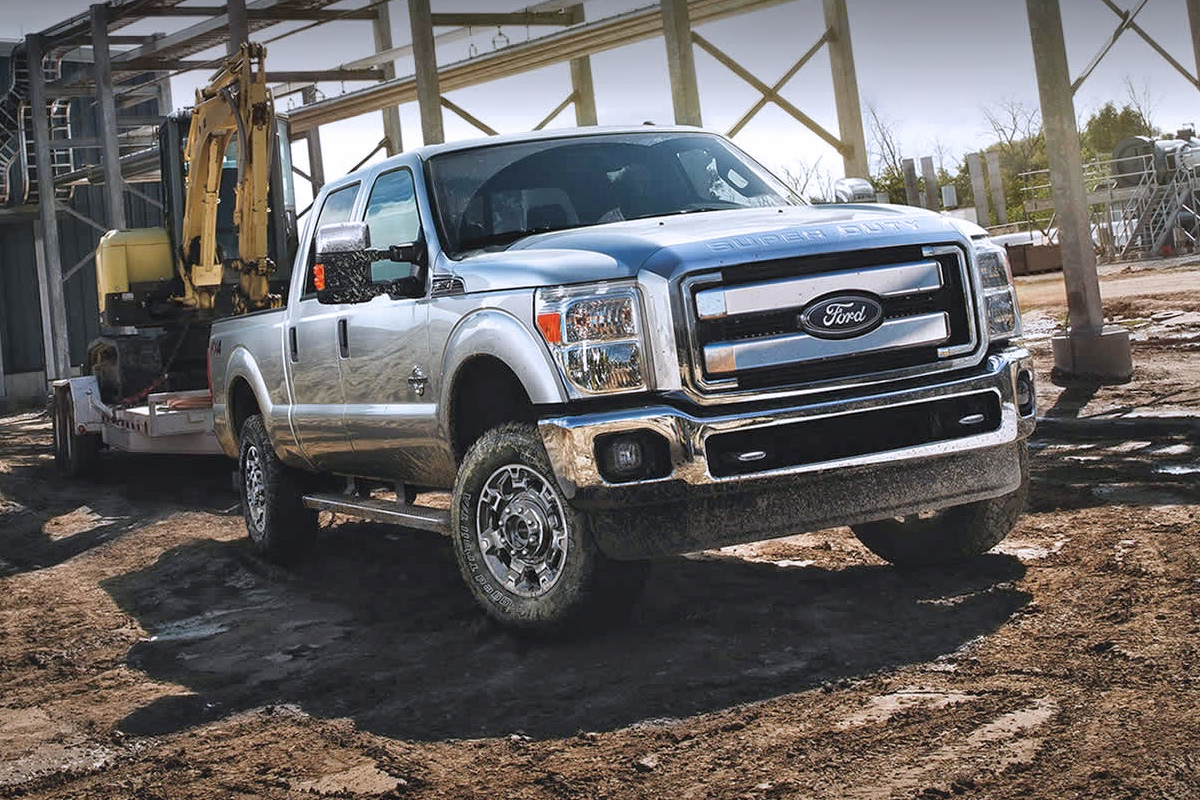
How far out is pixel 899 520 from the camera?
690cm

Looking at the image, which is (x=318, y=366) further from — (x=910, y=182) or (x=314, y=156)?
(x=910, y=182)

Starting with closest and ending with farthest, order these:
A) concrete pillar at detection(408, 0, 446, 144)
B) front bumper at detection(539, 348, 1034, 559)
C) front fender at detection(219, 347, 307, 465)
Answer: front bumper at detection(539, 348, 1034, 559) → front fender at detection(219, 347, 307, 465) → concrete pillar at detection(408, 0, 446, 144)

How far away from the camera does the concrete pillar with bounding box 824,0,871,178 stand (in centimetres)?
1451

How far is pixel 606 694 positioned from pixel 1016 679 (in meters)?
1.36

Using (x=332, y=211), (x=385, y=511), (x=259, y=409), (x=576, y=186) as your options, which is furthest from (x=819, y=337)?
(x=259, y=409)

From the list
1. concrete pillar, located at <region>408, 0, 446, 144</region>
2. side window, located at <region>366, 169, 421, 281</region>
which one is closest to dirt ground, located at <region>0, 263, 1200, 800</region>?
side window, located at <region>366, 169, 421, 281</region>

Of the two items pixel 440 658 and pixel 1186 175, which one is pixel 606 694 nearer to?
pixel 440 658

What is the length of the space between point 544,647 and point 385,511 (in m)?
1.59

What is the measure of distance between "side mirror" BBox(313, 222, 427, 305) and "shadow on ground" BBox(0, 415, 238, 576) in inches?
154

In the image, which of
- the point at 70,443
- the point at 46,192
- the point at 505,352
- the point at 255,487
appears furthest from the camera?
the point at 46,192

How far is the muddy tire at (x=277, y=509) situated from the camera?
8.70 m

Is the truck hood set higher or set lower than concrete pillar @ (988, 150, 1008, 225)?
lower

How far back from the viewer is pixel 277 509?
8.71 metres

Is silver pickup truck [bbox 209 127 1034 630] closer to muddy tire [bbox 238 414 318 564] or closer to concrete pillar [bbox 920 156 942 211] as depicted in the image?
muddy tire [bbox 238 414 318 564]
